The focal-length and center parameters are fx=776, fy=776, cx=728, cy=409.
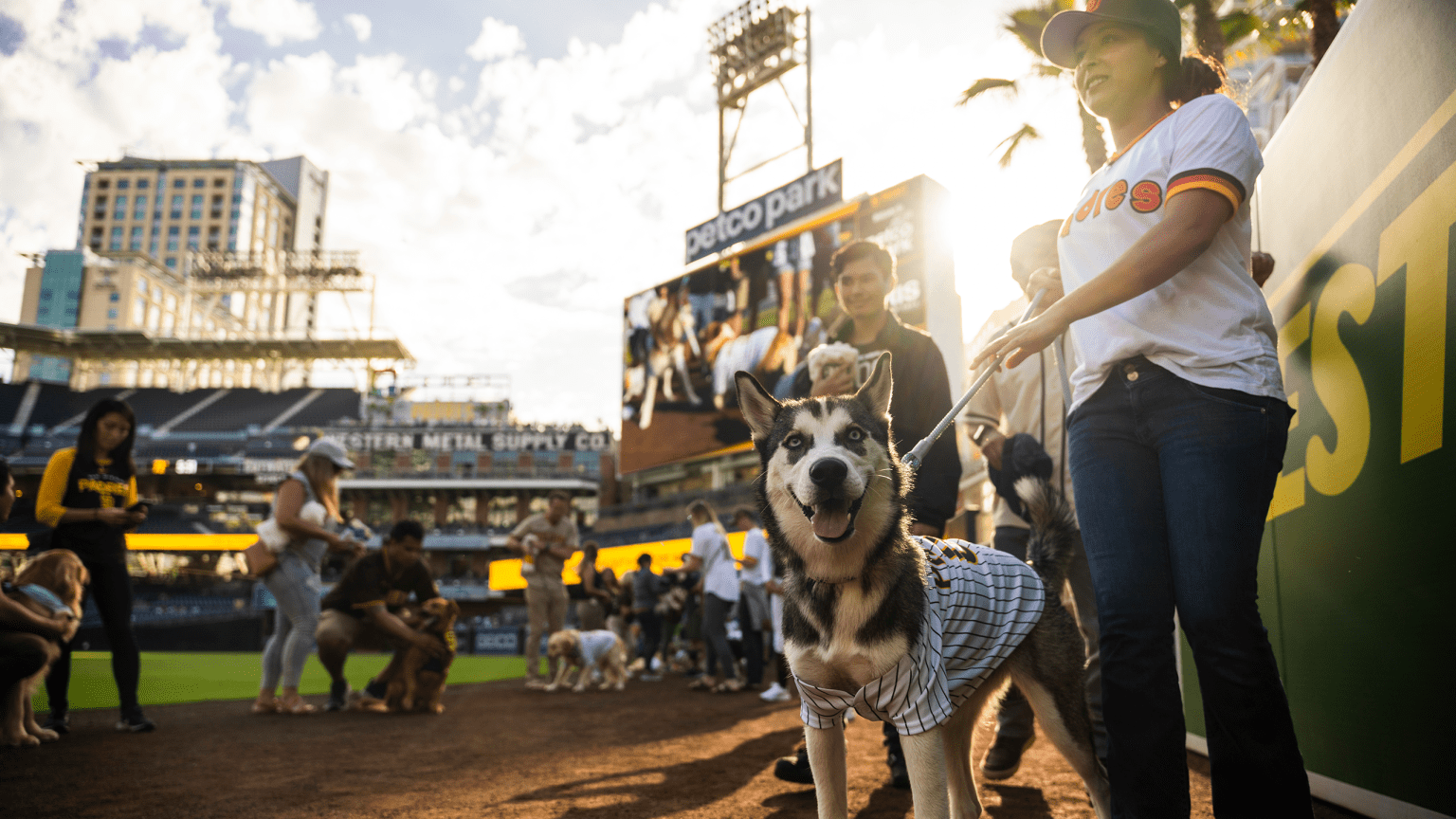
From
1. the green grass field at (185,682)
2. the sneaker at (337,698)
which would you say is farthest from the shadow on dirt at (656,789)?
the green grass field at (185,682)

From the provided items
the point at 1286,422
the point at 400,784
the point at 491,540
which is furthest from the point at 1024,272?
the point at 491,540

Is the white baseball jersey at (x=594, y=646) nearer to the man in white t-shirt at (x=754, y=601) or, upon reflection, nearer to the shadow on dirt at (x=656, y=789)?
the man in white t-shirt at (x=754, y=601)

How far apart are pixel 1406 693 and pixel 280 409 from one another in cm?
6259

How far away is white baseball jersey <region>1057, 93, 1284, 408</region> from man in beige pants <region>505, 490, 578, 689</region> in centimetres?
778

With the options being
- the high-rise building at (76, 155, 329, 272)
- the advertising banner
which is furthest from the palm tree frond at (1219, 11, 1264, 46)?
the high-rise building at (76, 155, 329, 272)

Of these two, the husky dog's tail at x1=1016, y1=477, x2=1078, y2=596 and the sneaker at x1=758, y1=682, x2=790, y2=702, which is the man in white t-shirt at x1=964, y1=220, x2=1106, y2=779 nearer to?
the husky dog's tail at x1=1016, y1=477, x2=1078, y2=596

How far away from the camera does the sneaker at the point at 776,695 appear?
7949 mm

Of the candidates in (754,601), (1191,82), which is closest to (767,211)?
(754,601)

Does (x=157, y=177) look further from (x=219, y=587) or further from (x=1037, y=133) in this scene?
(x=1037, y=133)

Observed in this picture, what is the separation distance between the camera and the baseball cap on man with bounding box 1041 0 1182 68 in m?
2.08

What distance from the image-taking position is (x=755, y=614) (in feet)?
29.3

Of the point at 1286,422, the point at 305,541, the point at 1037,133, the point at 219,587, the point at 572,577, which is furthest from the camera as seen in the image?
the point at 219,587

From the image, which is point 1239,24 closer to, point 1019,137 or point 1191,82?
point 1019,137

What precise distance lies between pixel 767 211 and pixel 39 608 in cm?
2064
